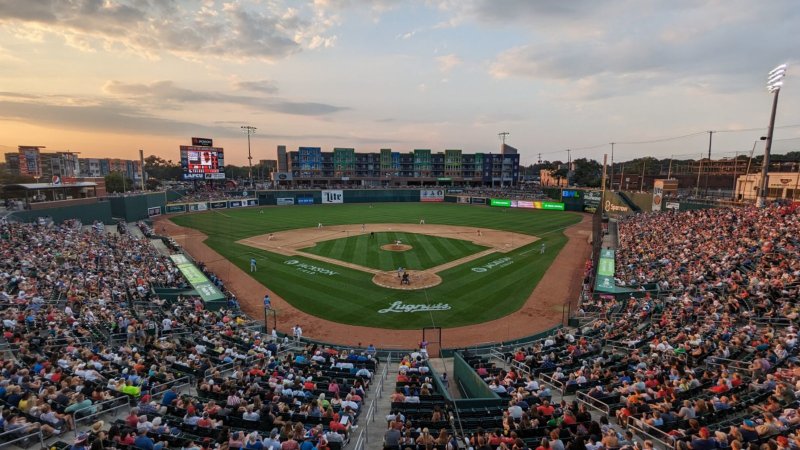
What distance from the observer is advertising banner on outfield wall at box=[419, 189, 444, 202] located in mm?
105938

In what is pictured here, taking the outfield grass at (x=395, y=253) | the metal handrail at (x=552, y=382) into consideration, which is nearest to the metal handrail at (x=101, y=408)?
the metal handrail at (x=552, y=382)

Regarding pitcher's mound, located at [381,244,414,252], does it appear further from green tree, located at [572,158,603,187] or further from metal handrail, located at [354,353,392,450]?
green tree, located at [572,158,603,187]

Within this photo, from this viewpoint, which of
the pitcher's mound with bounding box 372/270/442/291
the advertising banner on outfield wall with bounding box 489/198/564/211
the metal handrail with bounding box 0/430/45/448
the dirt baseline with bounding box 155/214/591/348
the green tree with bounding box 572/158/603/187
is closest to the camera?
the metal handrail with bounding box 0/430/45/448

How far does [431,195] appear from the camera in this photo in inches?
4188

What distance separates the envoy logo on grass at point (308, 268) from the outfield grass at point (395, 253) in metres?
3.49

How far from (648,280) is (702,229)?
12164 millimetres

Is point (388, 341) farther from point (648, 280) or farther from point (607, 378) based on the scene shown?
point (648, 280)

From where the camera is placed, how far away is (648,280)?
2706cm

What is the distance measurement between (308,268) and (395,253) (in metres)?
9.98

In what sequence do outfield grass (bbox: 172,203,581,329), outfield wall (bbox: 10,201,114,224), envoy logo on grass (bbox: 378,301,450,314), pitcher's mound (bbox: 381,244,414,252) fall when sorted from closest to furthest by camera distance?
1. outfield grass (bbox: 172,203,581,329)
2. envoy logo on grass (bbox: 378,301,450,314)
3. outfield wall (bbox: 10,201,114,224)
4. pitcher's mound (bbox: 381,244,414,252)

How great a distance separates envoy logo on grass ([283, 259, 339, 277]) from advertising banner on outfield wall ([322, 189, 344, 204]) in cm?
6033

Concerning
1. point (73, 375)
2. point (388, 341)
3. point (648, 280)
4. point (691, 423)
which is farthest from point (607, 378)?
point (73, 375)

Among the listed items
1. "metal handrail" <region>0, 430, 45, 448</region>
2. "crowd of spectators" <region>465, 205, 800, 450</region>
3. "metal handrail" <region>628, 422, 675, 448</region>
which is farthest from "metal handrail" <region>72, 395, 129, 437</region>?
"metal handrail" <region>628, 422, 675, 448</region>

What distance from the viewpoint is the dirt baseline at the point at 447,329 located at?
902 inches
